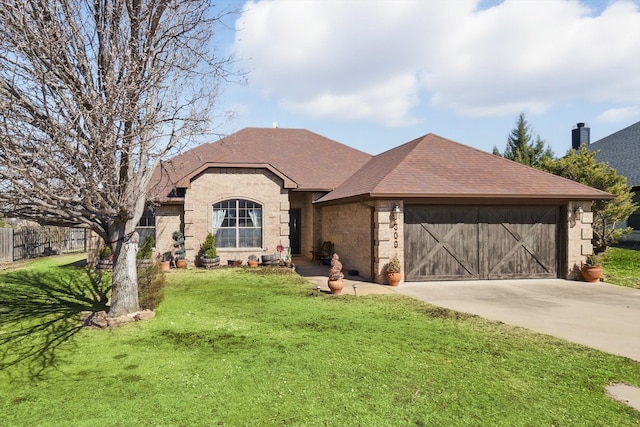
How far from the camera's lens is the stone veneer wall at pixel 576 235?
1312 centimetres

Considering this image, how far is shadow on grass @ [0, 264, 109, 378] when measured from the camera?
6180 mm

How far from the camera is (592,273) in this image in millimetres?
12477

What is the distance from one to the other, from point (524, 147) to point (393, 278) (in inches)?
1163

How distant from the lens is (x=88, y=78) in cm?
725

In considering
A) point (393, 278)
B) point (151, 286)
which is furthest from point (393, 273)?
point (151, 286)

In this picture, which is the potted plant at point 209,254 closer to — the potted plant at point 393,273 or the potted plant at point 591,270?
the potted plant at point 393,273

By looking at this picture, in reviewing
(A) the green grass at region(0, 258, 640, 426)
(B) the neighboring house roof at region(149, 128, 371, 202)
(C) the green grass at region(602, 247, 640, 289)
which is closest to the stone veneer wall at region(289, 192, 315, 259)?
(B) the neighboring house roof at region(149, 128, 371, 202)

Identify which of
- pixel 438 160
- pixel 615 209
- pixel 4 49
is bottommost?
pixel 615 209

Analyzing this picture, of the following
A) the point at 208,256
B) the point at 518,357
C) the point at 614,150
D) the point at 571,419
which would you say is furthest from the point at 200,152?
the point at 614,150

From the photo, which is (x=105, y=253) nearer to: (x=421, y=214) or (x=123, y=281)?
(x=123, y=281)

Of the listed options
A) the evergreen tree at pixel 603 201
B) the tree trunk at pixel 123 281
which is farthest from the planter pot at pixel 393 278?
the evergreen tree at pixel 603 201

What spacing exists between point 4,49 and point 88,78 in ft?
4.23

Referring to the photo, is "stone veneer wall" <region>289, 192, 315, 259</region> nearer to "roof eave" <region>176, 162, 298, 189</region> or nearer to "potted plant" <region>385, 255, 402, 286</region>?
"roof eave" <region>176, 162, 298, 189</region>

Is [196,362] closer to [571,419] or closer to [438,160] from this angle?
[571,419]
